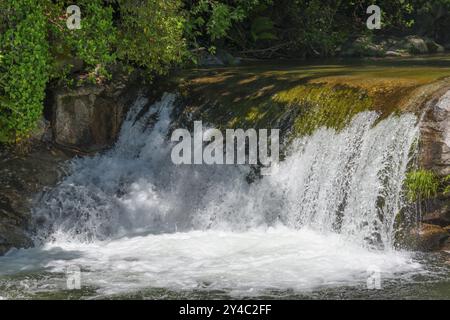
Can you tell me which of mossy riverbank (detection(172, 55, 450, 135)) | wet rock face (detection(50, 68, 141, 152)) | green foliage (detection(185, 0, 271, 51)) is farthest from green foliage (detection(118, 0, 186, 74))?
green foliage (detection(185, 0, 271, 51))

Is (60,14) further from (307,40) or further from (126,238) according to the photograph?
(307,40)

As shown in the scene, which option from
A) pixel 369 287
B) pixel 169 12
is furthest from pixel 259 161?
pixel 369 287

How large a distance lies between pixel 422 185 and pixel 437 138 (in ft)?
2.38

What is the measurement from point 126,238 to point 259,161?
266 cm

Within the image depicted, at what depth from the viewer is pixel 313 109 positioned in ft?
41.4

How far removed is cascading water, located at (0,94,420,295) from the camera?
9578 mm

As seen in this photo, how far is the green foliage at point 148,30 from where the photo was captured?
13.9 metres

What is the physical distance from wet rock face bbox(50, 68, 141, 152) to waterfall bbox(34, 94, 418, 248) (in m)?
0.41

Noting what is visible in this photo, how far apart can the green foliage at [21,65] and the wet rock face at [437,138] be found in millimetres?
6478

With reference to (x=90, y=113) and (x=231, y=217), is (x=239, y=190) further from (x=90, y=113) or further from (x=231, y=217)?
(x=90, y=113)

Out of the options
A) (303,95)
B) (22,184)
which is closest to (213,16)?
(303,95)

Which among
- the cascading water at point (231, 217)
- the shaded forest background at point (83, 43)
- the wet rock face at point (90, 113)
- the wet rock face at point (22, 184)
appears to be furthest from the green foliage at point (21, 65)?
the cascading water at point (231, 217)

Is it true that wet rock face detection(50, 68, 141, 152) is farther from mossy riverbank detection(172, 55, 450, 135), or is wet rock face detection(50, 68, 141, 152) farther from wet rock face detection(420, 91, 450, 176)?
wet rock face detection(420, 91, 450, 176)

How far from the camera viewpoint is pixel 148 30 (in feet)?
45.7
